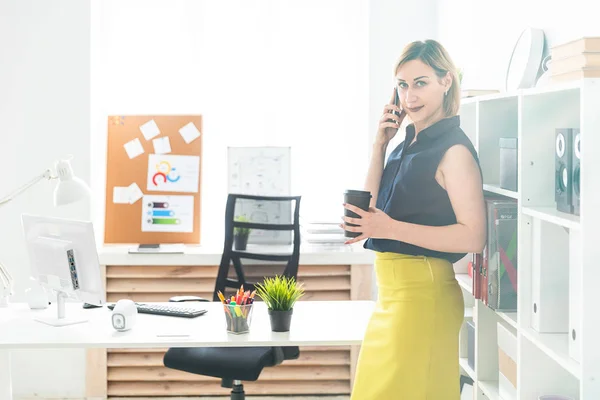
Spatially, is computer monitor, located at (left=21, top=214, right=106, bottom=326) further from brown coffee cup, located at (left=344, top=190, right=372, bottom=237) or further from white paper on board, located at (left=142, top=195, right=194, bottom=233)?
white paper on board, located at (left=142, top=195, right=194, bottom=233)

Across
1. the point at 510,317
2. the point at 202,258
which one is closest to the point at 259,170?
the point at 202,258

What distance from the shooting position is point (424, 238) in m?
2.25

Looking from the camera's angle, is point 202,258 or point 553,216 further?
point 202,258

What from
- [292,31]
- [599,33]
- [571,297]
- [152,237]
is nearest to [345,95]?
[292,31]

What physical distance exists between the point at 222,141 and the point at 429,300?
2.87 metres

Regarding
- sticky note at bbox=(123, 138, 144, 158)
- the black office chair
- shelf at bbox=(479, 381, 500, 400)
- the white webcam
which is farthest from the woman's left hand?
sticky note at bbox=(123, 138, 144, 158)

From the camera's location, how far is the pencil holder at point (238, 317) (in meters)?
2.85

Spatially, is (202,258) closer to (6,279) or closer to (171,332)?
(6,279)

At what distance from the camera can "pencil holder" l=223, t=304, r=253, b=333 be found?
2.85 meters

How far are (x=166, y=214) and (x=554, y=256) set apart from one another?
2.91m

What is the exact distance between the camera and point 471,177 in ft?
7.42

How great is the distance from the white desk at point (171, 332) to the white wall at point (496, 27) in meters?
1.22

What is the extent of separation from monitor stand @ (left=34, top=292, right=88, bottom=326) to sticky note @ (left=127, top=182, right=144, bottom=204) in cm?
169

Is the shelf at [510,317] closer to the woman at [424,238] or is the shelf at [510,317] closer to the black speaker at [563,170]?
the woman at [424,238]
